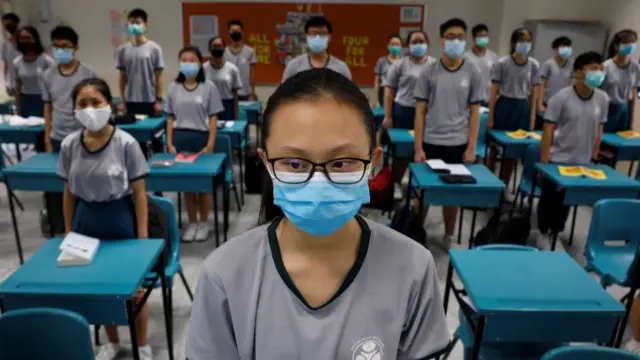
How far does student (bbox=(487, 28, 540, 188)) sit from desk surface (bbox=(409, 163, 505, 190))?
5.65 ft

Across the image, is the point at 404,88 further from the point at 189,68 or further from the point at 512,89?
the point at 189,68

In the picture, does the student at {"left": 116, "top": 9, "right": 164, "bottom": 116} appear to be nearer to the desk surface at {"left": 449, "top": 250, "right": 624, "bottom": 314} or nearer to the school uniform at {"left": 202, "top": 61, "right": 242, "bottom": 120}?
the school uniform at {"left": 202, "top": 61, "right": 242, "bottom": 120}

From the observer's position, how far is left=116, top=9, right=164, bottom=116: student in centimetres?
526

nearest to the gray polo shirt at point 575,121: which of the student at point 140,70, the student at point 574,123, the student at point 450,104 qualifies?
the student at point 574,123

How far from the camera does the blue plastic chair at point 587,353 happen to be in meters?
1.54

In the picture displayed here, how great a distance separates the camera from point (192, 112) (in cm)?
414

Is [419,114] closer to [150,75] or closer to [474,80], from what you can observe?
[474,80]

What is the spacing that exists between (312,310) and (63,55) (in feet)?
12.7

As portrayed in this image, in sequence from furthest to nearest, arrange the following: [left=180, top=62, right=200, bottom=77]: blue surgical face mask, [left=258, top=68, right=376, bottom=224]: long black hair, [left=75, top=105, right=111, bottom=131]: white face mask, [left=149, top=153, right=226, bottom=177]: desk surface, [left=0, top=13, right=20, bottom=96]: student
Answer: [left=0, top=13, right=20, bottom=96]: student, [left=180, top=62, right=200, bottom=77]: blue surgical face mask, [left=149, top=153, right=226, bottom=177]: desk surface, [left=75, top=105, right=111, bottom=131]: white face mask, [left=258, top=68, right=376, bottom=224]: long black hair

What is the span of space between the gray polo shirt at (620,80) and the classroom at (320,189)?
0.02 metres

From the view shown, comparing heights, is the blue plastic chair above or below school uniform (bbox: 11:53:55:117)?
below

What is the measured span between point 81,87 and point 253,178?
265cm

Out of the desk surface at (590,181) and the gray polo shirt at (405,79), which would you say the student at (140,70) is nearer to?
the gray polo shirt at (405,79)

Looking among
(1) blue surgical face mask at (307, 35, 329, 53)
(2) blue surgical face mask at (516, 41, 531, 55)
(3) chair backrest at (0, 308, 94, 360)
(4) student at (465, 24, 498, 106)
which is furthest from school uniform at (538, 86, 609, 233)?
(3) chair backrest at (0, 308, 94, 360)
